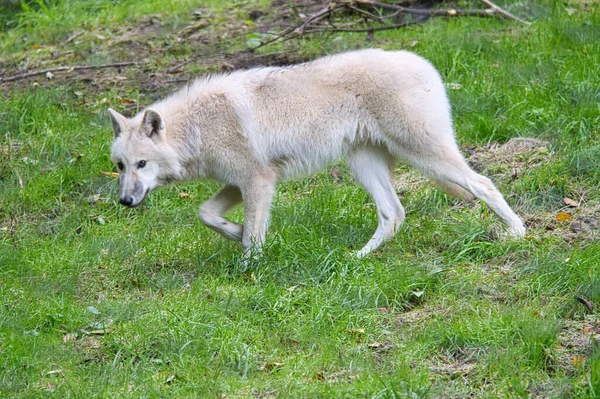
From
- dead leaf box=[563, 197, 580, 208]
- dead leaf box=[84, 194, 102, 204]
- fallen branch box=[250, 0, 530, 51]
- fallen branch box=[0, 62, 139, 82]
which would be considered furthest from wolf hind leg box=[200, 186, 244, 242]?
fallen branch box=[0, 62, 139, 82]

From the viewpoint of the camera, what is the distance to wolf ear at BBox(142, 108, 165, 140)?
6.50 m

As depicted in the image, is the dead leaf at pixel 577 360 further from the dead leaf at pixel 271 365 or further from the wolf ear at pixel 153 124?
the wolf ear at pixel 153 124

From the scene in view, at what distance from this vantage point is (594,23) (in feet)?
29.5

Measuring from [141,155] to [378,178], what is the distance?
1.91 meters

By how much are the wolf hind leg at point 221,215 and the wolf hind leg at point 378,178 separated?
3.27 ft

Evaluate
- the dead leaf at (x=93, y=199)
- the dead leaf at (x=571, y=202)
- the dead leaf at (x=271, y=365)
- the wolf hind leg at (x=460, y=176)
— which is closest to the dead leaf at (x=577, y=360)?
the dead leaf at (x=271, y=365)

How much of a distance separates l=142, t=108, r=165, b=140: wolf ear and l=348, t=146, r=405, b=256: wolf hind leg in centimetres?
153

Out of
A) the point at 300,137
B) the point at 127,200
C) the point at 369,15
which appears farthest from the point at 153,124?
the point at 369,15

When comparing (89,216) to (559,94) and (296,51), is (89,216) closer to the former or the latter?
(296,51)

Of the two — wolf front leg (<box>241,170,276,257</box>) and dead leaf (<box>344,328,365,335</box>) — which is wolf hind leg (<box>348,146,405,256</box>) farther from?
dead leaf (<box>344,328,365,335</box>)

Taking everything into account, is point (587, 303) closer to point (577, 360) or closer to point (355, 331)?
point (577, 360)

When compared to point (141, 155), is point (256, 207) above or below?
below

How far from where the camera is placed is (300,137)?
675 centimetres

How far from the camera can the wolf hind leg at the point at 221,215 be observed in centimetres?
659
